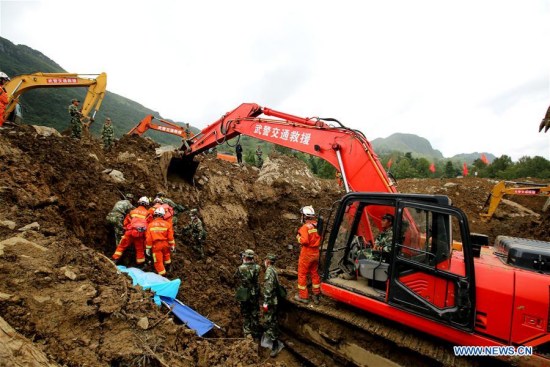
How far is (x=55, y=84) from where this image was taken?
29.7 ft

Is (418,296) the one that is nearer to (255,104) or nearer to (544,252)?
(544,252)

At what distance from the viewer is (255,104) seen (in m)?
6.54

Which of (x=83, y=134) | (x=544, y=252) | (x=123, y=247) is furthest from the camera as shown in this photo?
(x=83, y=134)

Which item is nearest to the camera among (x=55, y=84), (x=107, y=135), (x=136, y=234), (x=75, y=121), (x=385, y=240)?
(x=385, y=240)

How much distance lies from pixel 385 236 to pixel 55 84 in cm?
1033

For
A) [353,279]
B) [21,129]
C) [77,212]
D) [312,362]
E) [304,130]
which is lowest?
[312,362]

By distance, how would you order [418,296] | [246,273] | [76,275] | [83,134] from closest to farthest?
1. [418,296]
2. [76,275]
3. [246,273]
4. [83,134]

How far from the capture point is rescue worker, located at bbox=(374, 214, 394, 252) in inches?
156

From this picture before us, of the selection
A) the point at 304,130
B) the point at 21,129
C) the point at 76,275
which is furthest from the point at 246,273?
the point at 21,129

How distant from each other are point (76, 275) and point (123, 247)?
210cm

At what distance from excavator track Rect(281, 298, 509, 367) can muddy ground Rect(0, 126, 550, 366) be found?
692mm

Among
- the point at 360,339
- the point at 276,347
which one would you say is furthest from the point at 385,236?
the point at 276,347

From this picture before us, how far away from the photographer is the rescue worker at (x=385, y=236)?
3963 mm

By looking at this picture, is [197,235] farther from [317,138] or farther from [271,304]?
[317,138]
